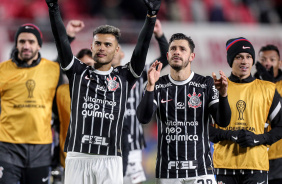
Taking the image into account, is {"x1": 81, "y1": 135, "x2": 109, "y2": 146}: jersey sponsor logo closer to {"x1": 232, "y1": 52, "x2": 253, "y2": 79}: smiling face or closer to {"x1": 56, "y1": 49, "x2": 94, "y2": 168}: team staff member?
{"x1": 56, "y1": 49, "x2": 94, "y2": 168}: team staff member

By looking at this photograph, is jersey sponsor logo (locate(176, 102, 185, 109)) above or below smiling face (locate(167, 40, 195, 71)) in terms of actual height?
below

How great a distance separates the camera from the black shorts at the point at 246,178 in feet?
18.4

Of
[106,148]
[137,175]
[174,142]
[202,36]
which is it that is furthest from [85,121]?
[202,36]

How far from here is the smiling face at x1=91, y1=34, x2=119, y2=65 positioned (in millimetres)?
5316

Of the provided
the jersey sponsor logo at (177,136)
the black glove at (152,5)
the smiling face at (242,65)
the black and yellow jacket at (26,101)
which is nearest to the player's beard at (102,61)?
the black glove at (152,5)

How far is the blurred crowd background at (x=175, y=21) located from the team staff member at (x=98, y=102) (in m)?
5.93

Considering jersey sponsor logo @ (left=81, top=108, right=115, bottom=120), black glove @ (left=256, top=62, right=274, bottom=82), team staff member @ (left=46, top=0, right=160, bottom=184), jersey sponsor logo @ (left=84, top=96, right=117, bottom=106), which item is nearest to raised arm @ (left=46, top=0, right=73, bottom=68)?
team staff member @ (left=46, top=0, right=160, bottom=184)

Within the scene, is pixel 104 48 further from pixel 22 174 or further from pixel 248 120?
pixel 22 174

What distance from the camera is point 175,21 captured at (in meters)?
14.5

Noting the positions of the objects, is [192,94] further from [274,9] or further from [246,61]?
[274,9]

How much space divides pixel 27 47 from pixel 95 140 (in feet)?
6.78

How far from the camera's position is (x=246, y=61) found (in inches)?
234

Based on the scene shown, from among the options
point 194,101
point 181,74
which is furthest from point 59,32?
point 194,101

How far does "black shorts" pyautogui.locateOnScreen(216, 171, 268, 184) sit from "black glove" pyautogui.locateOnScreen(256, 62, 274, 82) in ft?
5.39
